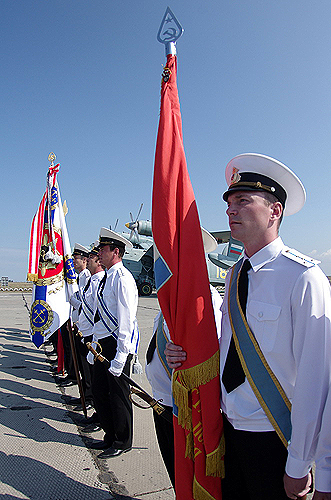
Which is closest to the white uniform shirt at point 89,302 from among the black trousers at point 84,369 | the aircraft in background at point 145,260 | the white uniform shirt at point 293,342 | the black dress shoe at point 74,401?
the black trousers at point 84,369

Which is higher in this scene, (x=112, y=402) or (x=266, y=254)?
(x=266, y=254)

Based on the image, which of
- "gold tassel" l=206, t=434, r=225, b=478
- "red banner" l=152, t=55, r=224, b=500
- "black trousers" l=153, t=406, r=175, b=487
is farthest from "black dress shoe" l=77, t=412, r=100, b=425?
"gold tassel" l=206, t=434, r=225, b=478

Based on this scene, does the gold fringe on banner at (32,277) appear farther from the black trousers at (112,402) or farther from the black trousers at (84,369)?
the black trousers at (112,402)

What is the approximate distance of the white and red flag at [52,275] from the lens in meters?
4.92

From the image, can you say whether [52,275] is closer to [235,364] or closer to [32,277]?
[32,277]

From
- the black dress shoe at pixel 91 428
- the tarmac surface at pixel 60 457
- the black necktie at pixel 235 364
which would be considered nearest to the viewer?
the black necktie at pixel 235 364

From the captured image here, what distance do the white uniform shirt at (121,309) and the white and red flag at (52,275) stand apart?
5.32 ft

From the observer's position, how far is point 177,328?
68.4 inches

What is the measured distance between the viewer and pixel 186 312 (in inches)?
68.2

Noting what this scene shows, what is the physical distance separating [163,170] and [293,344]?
1073mm

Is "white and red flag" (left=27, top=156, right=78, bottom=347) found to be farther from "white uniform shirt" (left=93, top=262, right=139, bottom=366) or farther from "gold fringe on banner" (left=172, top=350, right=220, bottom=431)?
"gold fringe on banner" (left=172, top=350, right=220, bottom=431)

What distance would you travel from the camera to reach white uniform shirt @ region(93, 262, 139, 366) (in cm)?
315

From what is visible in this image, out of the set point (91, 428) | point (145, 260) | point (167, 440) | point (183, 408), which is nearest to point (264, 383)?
point (183, 408)

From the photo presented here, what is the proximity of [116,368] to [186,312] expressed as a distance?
1.61 meters
